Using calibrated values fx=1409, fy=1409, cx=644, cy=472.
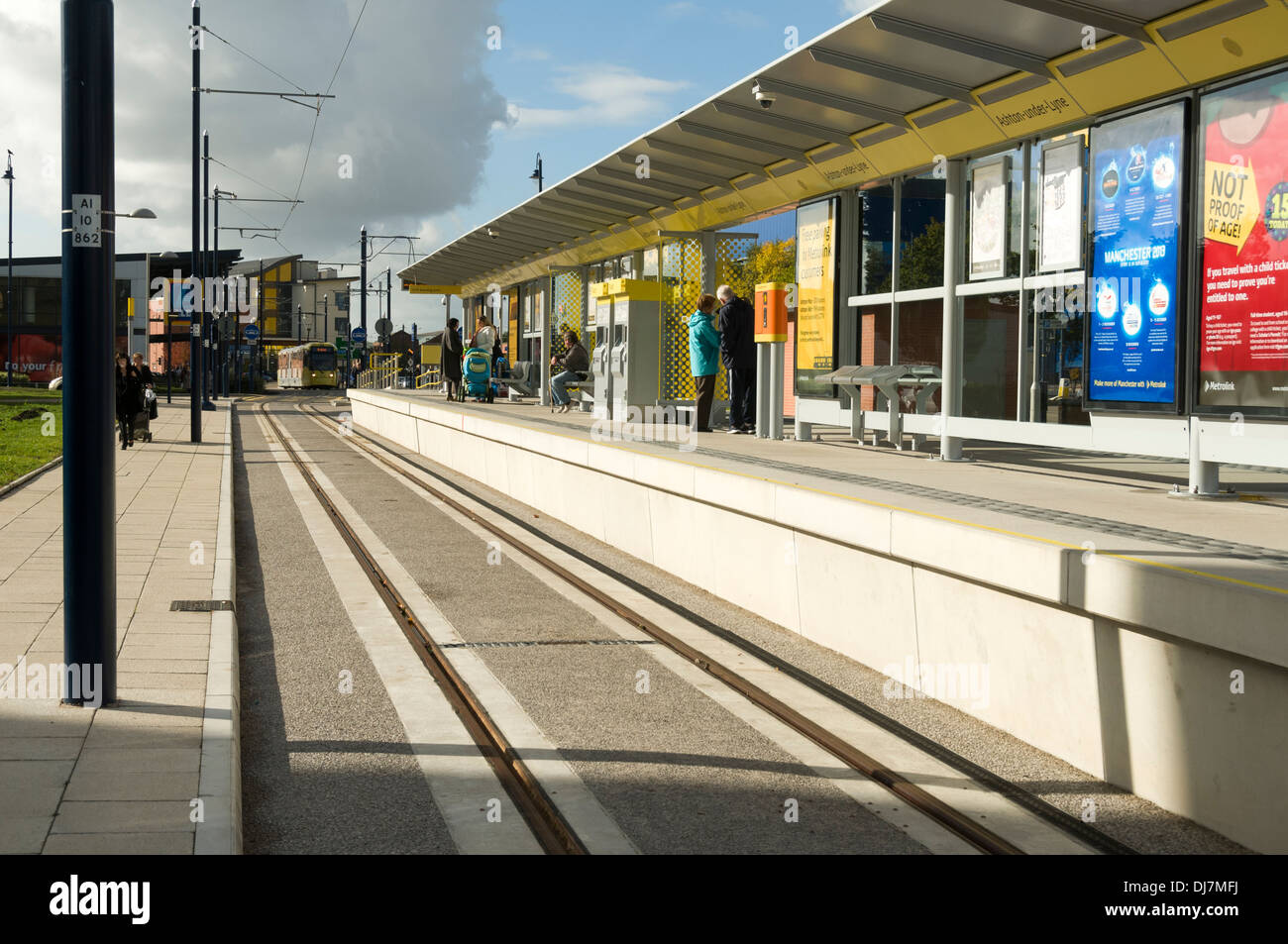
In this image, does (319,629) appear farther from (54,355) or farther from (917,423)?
(54,355)

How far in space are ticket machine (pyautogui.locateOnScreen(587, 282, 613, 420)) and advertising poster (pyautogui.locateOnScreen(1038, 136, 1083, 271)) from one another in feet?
29.2

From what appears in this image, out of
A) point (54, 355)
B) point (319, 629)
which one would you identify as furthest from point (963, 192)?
point (54, 355)

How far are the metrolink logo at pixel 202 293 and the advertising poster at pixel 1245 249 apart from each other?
2179cm

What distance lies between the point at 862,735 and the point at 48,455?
18539 millimetres

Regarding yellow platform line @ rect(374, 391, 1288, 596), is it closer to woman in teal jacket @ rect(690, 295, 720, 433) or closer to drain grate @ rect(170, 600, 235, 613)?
drain grate @ rect(170, 600, 235, 613)

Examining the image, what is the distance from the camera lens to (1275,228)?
332 inches

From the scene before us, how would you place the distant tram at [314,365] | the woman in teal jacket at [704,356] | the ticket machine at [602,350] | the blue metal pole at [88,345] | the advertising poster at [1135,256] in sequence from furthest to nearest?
the distant tram at [314,365], the ticket machine at [602,350], the woman in teal jacket at [704,356], the advertising poster at [1135,256], the blue metal pole at [88,345]

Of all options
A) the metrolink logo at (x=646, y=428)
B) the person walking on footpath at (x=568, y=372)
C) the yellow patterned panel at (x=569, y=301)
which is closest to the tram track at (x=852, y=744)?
the metrolink logo at (x=646, y=428)

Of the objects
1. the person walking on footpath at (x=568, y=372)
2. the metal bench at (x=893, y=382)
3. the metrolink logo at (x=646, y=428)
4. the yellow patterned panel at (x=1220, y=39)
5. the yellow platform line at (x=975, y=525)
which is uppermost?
the yellow patterned panel at (x=1220, y=39)

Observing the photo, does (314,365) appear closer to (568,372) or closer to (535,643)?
(568,372)

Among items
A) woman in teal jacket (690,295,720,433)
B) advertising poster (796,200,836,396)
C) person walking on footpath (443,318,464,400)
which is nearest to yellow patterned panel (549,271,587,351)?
person walking on footpath (443,318,464,400)

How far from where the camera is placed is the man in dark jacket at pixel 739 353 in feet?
53.6

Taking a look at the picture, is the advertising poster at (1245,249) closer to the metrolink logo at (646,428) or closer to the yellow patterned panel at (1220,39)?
the yellow patterned panel at (1220,39)
